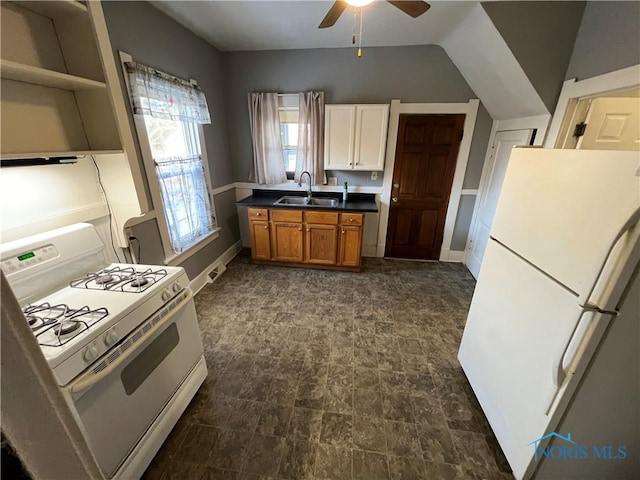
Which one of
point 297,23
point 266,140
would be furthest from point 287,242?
point 297,23

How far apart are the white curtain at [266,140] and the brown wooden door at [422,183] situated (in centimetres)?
159

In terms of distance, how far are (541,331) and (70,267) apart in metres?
2.42

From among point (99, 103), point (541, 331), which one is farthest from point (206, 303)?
point (541, 331)

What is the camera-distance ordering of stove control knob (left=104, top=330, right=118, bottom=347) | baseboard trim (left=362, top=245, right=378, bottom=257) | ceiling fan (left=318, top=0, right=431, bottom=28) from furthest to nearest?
baseboard trim (left=362, top=245, right=378, bottom=257) < ceiling fan (left=318, top=0, right=431, bottom=28) < stove control knob (left=104, top=330, right=118, bottom=347)

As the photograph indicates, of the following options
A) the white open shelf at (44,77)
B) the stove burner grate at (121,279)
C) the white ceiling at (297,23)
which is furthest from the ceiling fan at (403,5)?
the stove burner grate at (121,279)

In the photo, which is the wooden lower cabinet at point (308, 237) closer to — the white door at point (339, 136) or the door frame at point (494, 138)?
the white door at point (339, 136)

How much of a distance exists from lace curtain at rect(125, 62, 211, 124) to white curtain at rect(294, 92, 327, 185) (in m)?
1.15

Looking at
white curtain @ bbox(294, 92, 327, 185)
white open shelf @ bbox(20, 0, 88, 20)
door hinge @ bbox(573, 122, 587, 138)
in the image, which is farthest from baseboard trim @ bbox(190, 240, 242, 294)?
door hinge @ bbox(573, 122, 587, 138)

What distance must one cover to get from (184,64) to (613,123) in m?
3.78

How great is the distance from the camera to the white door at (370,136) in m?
3.07

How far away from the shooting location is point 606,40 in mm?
1789

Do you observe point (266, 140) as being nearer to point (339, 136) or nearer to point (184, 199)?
point (339, 136)

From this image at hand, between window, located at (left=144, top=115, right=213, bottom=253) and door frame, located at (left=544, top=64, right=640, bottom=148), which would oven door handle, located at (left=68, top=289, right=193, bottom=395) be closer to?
window, located at (left=144, top=115, right=213, bottom=253)

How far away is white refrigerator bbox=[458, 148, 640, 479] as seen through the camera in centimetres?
92
